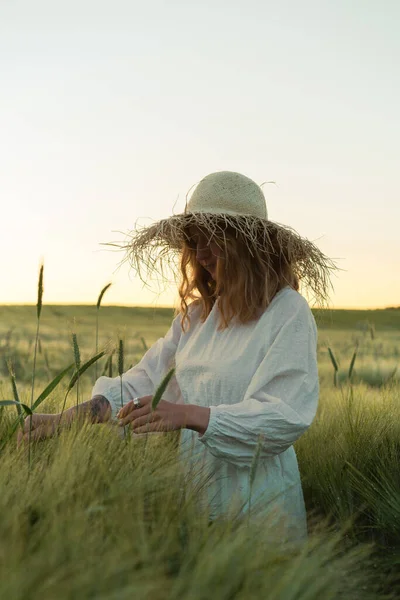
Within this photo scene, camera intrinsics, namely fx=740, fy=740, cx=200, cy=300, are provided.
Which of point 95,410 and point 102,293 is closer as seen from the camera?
point 102,293

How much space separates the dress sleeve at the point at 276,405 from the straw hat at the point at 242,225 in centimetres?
28

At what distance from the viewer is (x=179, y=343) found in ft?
8.54

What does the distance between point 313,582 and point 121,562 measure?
352 millimetres

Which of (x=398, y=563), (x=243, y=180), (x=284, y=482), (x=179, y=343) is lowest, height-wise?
(x=398, y=563)

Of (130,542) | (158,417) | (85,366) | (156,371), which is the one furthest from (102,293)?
(130,542)

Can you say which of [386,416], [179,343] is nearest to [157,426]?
[179,343]

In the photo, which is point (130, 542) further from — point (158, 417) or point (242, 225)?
point (242, 225)

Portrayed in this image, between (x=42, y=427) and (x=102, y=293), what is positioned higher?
(x=102, y=293)

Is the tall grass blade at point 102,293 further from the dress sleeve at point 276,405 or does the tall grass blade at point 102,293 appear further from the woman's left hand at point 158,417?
the dress sleeve at point 276,405

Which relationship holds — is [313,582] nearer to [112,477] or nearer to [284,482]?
[112,477]

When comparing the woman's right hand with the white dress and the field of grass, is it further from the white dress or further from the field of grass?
the white dress

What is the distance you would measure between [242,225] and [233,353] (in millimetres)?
410

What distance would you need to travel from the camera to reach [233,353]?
7.54ft

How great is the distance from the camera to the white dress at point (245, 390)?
1.98 m
